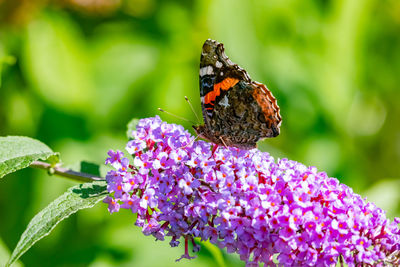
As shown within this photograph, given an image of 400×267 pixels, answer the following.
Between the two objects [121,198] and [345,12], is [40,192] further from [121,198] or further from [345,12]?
[345,12]

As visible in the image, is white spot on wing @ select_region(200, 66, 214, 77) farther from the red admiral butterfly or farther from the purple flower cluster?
the purple flower cluster

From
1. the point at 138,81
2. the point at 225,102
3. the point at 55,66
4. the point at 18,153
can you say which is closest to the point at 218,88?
the point at 225,102

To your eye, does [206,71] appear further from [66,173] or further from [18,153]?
[18,153]

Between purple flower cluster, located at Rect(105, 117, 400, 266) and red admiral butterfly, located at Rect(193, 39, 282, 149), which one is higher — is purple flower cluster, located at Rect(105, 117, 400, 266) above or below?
below

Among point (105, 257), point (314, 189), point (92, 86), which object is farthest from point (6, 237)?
point (314, 189)

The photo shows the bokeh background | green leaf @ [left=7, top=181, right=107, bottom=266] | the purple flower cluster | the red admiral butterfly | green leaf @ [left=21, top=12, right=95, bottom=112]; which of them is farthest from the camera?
green leaf @ [left=21, top=12, right=95, bottom=112]

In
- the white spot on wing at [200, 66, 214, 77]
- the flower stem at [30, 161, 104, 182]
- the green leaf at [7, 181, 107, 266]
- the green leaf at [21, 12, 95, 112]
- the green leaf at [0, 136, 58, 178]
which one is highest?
the green leaf at [21, 12, 95, 112]

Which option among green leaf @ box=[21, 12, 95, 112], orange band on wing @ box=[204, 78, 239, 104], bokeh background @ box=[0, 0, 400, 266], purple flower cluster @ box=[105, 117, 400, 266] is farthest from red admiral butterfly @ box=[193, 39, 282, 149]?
green leaf @ box=[21, 12, 95, 112]
